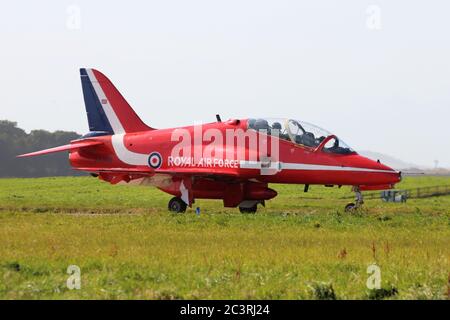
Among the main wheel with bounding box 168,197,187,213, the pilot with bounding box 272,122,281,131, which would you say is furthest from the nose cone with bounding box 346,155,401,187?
the main wheel with bounding box 168,197,187,213

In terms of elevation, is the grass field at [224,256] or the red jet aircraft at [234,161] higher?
the red jet aircraft at [234,161]

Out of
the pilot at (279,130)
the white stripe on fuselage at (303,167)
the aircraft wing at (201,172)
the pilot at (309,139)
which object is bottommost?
the aircraft wing at (201,172)

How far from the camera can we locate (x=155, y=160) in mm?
34250

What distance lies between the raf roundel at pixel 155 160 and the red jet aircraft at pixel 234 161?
0.04 metres

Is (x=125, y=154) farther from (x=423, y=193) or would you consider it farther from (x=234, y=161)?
(x=423, y=193)

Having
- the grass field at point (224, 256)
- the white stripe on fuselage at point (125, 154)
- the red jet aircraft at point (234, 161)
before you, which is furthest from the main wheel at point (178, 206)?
the grass field at point (224, 256)

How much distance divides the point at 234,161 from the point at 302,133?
9.12 ft

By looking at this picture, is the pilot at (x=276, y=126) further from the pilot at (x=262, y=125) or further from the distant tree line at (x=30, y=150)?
the distant tree line at (x=30, y=150)

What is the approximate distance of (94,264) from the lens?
15.4m

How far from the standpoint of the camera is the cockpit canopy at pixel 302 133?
31.0 meters

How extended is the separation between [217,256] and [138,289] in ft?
12.1

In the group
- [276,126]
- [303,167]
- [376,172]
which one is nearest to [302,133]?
[276,126]

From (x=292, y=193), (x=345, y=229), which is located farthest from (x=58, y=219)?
(x=292, y=193)
